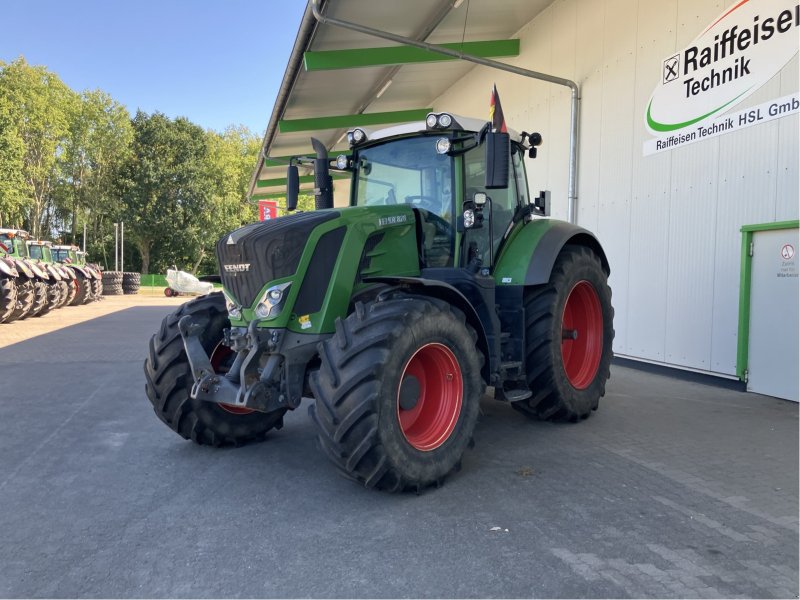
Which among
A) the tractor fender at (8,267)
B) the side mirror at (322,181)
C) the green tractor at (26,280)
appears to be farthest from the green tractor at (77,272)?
the side mirror at (322,181)

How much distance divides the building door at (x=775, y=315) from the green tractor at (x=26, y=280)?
15473 millimetres

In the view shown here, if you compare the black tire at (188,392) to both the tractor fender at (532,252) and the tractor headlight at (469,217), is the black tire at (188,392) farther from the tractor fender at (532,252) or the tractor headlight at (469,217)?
the tractor fender at (532,252)

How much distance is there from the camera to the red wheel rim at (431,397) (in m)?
3.84

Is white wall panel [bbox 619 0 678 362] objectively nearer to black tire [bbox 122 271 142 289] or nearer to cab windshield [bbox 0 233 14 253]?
cab windshield [bbox 0 233 14 253]

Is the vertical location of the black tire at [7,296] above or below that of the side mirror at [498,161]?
below

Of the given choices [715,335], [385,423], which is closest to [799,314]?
[715,335]

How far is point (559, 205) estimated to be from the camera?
10.5 metres

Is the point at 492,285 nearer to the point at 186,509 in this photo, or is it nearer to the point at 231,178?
the point at 186,509

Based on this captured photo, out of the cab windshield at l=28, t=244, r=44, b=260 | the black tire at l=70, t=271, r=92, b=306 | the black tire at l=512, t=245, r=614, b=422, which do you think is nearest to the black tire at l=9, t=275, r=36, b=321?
the cab windshield at l=28, t=244, r=44, b=260

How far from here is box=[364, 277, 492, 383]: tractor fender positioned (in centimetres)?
386

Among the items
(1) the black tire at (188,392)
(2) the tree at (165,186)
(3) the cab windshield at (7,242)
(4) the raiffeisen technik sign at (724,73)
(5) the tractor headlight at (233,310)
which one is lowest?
(1) the black tire at (188,392)

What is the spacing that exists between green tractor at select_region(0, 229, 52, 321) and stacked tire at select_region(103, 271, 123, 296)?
12.8 m

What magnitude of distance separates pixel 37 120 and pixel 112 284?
15384mm

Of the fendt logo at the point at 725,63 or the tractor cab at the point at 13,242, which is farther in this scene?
the tractor cab at the point at 13,242
